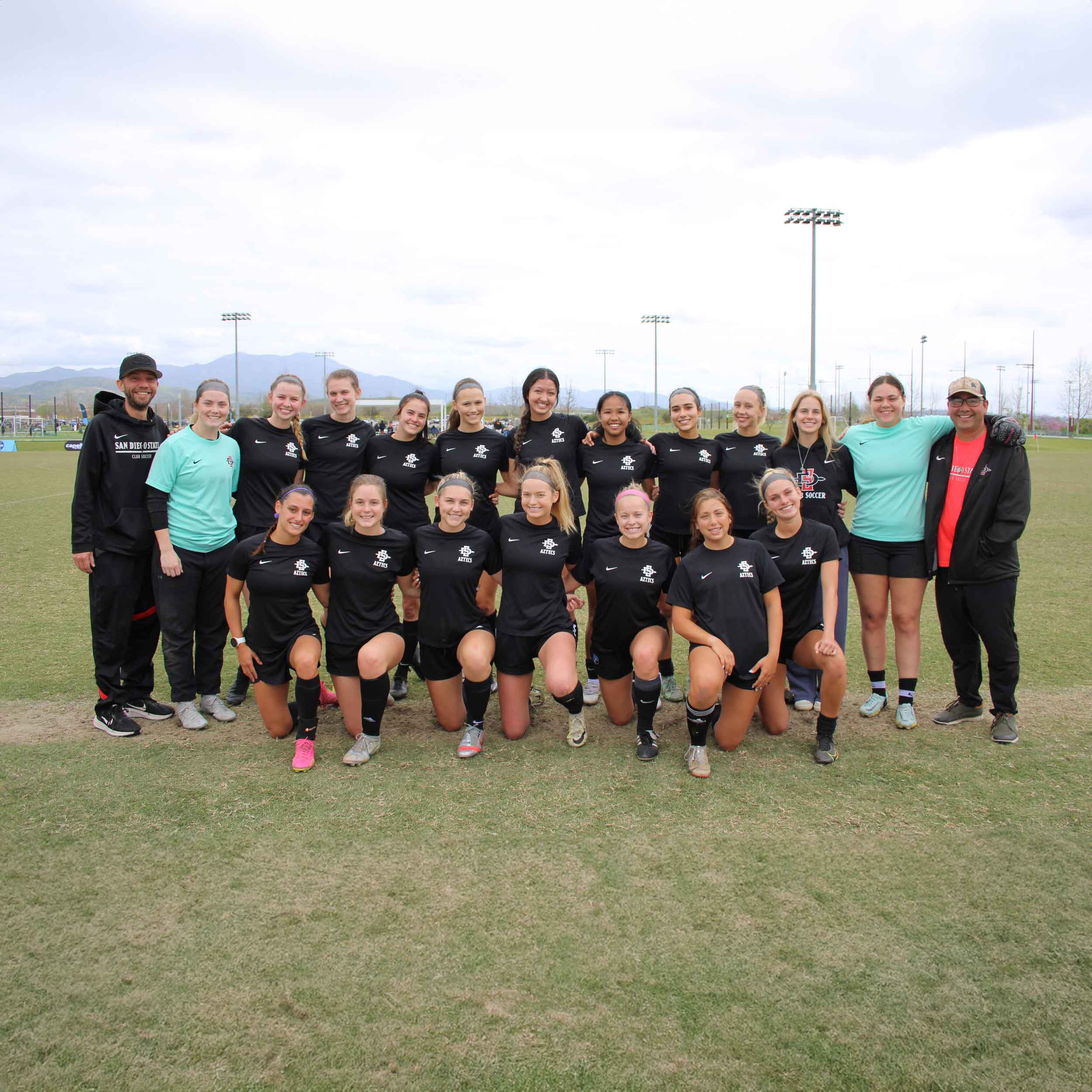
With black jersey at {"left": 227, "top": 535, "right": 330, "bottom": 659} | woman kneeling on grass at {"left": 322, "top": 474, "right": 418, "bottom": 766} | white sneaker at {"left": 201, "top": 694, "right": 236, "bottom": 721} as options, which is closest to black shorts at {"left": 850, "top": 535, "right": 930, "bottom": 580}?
woman kneeling on grass at {"left": 322, "top": 474, "right": 418, "bottom": 766}

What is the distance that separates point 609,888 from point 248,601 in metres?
2.71

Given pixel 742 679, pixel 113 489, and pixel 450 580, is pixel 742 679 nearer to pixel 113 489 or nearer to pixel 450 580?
pixel 450 580

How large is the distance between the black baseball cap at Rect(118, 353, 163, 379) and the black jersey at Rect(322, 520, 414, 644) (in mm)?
1548

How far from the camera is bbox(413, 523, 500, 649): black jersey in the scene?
15.8 feet

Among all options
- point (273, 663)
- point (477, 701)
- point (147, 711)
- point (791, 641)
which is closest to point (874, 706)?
point (791, 641)

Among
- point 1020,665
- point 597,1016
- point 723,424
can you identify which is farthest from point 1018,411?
point 597,1016

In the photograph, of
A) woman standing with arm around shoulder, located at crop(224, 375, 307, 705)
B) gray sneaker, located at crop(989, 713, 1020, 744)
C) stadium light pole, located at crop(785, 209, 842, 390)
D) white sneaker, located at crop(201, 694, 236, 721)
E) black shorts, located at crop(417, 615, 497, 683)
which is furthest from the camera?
stadium light pole, located at crop(785, 209, 842, 390)

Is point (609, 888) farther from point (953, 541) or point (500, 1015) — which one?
point (953, 541)

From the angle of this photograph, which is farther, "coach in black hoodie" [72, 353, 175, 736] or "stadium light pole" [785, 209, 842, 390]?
"stadium light pole" [785, 209, 842, 390]

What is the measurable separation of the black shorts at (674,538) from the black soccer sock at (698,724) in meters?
1.43

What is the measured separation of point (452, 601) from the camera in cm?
Result: 481

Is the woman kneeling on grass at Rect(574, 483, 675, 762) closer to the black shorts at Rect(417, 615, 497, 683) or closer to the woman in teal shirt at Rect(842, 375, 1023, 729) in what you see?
the black shorts at Rect(417, 615, 497, 683)

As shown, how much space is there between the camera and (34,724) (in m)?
4.97

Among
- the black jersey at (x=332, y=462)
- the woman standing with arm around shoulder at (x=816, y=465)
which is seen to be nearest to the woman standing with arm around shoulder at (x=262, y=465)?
the black jersey at (x=332, y=462)
